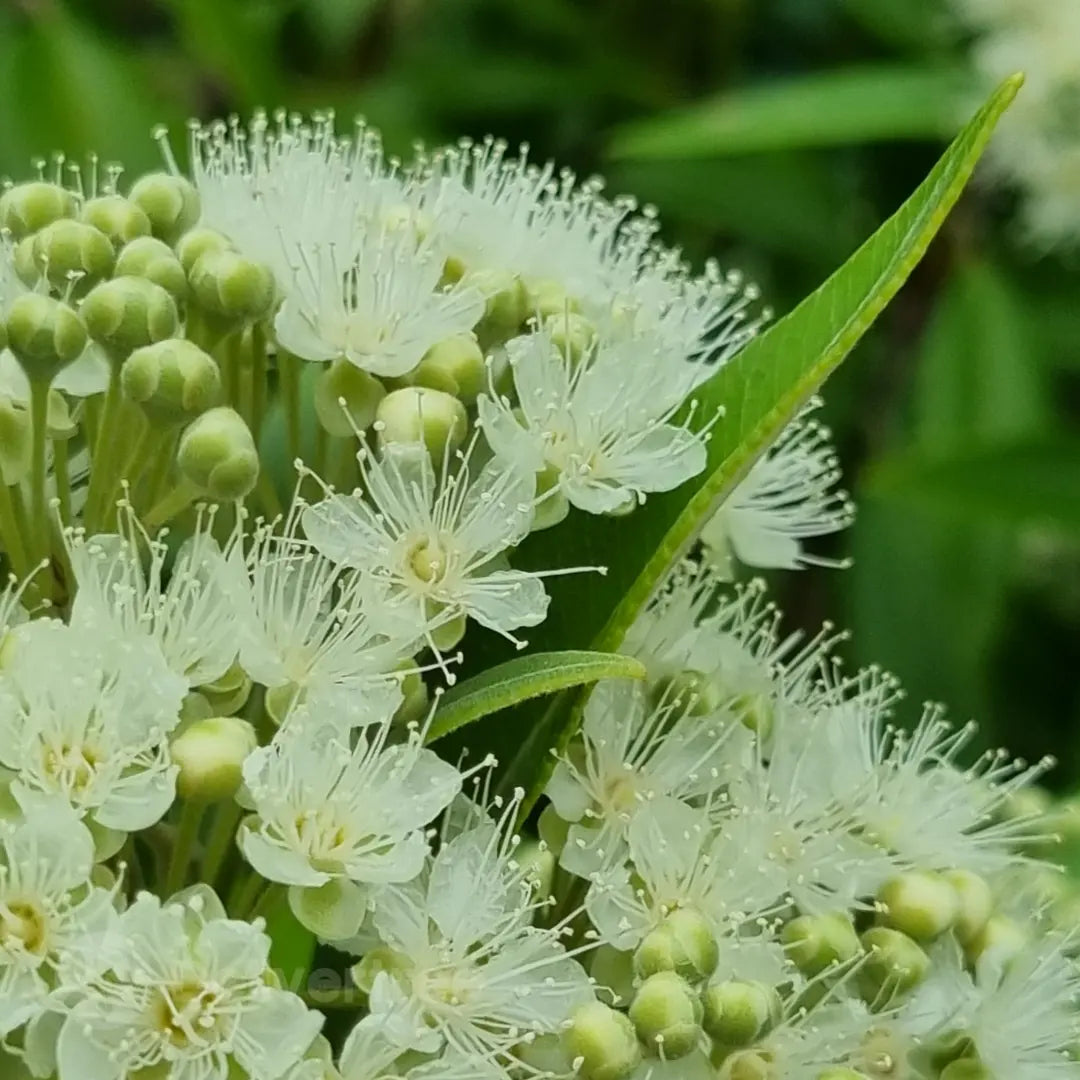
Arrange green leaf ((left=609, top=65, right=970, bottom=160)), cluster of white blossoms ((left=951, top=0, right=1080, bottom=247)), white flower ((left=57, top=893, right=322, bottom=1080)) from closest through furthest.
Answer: white flower ((left=57, top=893, right=322, bottom=1080)), green leaf ((left=609, top=65, right=970, bottom=160)), cluster of white blossoms ((left=951, top=0, right=1080, bottom=247))

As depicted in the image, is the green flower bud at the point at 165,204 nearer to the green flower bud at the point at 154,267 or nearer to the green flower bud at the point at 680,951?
the green flower bud at the point at 154,267

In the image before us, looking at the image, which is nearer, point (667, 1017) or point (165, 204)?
point (667, 1017)

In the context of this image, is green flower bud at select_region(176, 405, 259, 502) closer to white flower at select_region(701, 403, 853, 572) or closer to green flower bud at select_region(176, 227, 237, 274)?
green flower bud at select_region(176, 227, 237, 274)

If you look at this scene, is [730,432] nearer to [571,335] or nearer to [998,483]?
[571,335]

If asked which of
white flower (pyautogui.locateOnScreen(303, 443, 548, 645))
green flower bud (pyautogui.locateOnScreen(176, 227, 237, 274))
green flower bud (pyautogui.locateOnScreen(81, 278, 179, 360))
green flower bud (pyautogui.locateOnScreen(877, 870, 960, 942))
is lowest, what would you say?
green flower bud (pyautogui.locateOnScreen(877, 870, 960, 942))

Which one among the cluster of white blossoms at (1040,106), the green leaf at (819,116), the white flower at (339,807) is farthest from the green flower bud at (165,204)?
the cluster of white blossoms at (1040,106)

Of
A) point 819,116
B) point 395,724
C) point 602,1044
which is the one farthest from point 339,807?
point 819,116

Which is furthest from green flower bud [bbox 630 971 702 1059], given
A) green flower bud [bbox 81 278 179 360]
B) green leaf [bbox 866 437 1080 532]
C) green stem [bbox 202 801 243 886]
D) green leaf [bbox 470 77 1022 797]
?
green leaf [bbox 866 437 1080 532]
